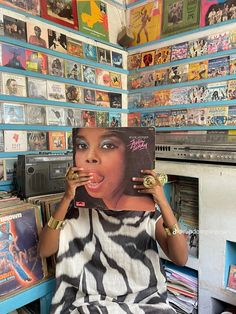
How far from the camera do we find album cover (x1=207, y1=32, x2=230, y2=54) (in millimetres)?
1379

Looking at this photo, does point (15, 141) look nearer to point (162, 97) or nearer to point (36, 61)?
point (36, 61)

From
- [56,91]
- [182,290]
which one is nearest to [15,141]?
[56,91]

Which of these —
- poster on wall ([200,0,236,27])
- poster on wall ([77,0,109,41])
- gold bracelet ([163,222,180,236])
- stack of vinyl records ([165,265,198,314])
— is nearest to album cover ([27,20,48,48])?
poster on wall ([77,0,109,41])

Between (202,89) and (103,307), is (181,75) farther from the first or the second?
(103,307)

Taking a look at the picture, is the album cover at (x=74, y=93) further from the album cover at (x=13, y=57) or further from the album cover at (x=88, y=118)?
the album cover at (x=13, y=57)

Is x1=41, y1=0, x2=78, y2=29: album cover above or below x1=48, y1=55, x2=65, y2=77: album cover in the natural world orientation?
above

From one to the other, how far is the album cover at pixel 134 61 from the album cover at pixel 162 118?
1.17ft

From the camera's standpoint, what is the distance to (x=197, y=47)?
1.49m

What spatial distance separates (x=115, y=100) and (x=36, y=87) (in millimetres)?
571

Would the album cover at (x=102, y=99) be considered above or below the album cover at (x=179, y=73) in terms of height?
below

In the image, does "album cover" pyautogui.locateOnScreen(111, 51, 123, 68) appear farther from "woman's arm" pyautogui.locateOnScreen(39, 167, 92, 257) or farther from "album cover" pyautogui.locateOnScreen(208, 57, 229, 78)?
"woman's arm" pyautogui.locateOnScreen(39, 167, 92, 257)

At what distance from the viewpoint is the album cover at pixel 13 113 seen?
4.09 feet

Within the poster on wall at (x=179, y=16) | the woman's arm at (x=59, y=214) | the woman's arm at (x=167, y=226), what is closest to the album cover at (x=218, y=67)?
the poster on wall at (x=179, y=16)

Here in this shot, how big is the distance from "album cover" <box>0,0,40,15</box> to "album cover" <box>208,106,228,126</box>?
1.00 m
